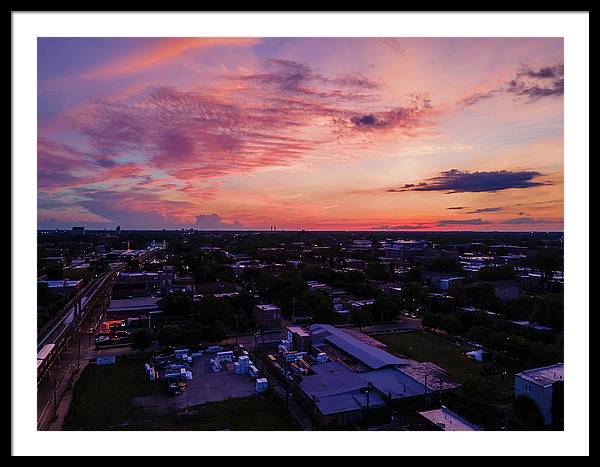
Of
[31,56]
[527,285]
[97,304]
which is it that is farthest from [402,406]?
[527,285]

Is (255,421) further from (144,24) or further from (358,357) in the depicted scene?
(144,24)

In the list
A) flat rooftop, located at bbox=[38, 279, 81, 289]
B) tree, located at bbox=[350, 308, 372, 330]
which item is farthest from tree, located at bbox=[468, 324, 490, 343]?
flat rooftop, located at bbox=[38, 279, 81, 289]

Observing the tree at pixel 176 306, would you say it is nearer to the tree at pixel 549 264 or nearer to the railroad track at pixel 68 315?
the railroad track at pixel 68 315

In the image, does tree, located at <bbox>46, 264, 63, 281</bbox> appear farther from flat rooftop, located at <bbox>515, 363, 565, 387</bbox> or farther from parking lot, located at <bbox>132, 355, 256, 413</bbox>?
flat rooftop, located at <bbox>515, 363, 565, 387</bbox>

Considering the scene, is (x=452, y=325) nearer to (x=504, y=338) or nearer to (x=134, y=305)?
(x=504, y=338)

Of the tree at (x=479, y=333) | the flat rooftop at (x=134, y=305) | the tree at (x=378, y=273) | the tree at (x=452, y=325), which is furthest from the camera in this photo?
the tree at (x=378, y=273)

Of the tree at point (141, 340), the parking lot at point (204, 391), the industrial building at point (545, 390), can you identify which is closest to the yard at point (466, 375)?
the industrial building at point (545, 390)

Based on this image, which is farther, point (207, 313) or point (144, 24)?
point (207, 313)

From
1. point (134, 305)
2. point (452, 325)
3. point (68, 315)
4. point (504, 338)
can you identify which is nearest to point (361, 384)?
point (504, 338)
